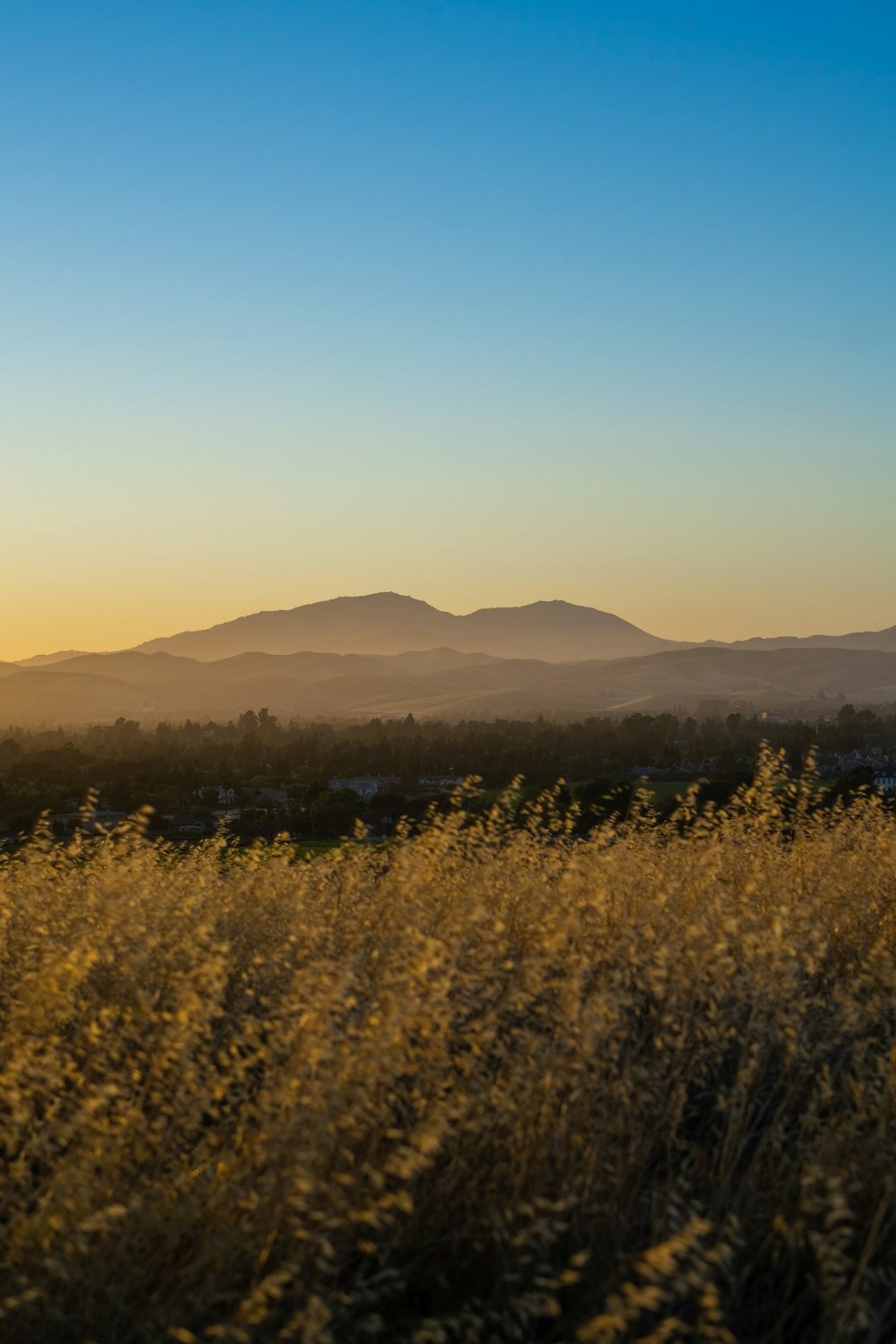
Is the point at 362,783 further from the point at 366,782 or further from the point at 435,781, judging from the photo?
the point at 435,781

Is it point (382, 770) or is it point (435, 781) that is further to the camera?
point (382, 770)

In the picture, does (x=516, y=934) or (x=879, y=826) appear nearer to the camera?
(x=516, y=934)

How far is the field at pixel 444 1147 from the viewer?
4.05 meters

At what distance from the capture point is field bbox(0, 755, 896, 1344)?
405cm

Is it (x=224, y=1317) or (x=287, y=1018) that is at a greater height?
(x=287, y=1018)

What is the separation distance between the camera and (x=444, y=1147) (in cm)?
493

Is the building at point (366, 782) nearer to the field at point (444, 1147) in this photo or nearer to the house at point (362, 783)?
the house at point (362, 783)

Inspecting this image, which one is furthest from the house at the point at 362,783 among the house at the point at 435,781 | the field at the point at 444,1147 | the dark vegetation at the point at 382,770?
the field at the point at 444,1147

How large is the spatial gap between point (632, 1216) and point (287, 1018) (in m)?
1.95

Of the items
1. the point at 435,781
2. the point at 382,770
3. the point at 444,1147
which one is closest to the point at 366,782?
the point at 435,781

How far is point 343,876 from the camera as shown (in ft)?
31.5

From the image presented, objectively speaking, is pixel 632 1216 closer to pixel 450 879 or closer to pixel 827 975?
pixel 827 975

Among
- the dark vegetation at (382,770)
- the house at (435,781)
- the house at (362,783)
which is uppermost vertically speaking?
the dark vegetation at (382,770)

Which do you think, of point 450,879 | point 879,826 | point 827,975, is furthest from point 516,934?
point 879,826
